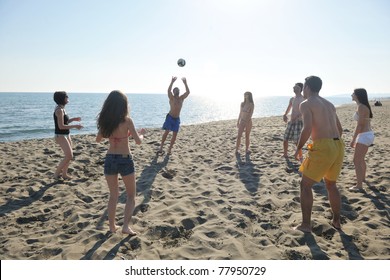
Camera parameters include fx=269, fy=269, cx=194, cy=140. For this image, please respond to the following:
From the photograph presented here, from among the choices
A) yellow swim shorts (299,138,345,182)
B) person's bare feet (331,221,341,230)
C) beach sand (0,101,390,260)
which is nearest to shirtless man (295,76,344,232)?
yellow swim shorts (299,138,345,182)

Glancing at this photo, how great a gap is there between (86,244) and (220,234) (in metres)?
1.77

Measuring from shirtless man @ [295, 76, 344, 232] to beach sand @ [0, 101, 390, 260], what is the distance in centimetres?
61

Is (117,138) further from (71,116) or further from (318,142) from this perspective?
(71,116)

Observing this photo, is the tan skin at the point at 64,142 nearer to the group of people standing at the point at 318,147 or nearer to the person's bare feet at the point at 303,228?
the group of people standing at the point at 318,147

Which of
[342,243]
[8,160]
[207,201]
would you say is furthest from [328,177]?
[8,160]

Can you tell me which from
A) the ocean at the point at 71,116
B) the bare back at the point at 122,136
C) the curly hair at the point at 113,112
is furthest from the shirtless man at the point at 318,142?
the ocean at the point at 71,116

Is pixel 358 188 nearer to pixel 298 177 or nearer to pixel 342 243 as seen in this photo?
pixel 298 177

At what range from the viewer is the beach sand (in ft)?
11.0

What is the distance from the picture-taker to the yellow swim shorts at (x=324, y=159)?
344 centimetres

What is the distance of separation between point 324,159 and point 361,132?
2.22 m

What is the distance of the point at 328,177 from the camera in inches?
142

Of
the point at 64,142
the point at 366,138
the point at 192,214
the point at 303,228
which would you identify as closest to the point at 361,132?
the point at 366,138

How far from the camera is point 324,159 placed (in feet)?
11.3
